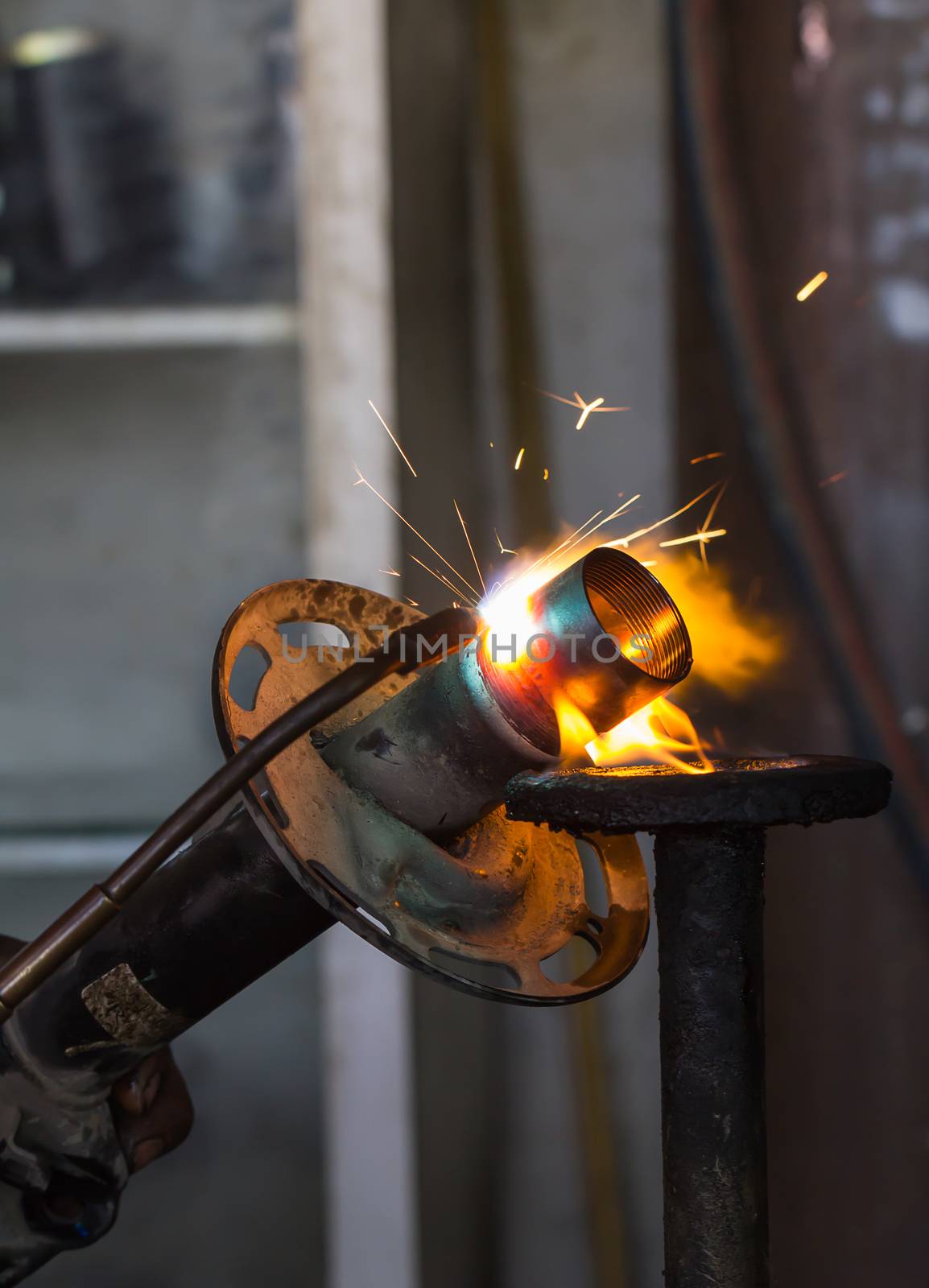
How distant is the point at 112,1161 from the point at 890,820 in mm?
720

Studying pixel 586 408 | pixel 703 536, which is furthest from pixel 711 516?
pixel 586 408

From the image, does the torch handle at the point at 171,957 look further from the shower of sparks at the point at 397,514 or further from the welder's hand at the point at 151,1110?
the shower of sparks at the point at 397,514

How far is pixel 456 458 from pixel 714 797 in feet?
2.55

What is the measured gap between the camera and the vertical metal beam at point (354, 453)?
822 millimetres

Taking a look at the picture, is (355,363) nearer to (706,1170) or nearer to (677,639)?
(677,639)

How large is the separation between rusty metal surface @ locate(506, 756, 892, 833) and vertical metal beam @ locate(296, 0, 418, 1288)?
498 millimetres

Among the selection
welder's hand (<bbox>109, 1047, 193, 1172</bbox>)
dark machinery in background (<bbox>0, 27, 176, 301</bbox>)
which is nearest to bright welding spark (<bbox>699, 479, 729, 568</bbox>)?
dark machinery in background (<bbox>0, 27, 176, 301</bbox>)

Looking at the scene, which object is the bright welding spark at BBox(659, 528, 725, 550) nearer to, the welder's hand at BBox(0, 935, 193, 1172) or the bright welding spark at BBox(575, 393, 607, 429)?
the bright welding spark at BBox(575, 393, 607, 429)

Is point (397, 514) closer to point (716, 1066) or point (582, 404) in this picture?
point (582, 404)

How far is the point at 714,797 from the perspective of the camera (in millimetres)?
360

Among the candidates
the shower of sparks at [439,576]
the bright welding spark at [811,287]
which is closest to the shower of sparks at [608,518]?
the shower of sparks at [439,576]

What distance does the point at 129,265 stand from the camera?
1010 mm

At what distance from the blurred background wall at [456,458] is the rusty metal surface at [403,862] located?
0.37m

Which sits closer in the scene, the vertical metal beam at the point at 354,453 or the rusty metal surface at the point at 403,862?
Result: the rusty metal surface at the point at 403,862
